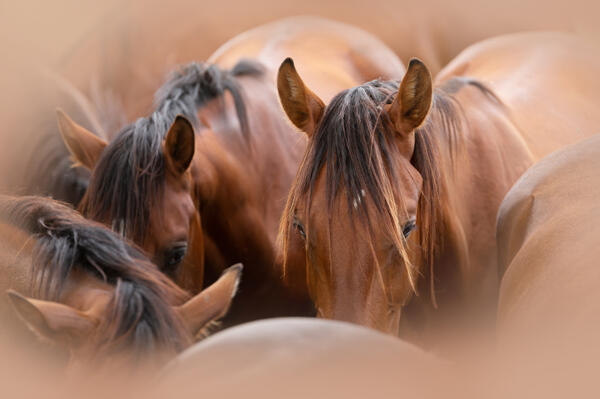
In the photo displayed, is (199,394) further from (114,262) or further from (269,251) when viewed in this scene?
(269,251)

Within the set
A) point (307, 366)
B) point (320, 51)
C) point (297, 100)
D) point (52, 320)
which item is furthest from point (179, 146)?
point (320, 51)

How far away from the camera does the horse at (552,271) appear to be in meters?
0.86

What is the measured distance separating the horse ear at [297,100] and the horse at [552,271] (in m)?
0.54

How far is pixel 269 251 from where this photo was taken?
2.05m

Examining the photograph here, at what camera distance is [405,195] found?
4.38 ft

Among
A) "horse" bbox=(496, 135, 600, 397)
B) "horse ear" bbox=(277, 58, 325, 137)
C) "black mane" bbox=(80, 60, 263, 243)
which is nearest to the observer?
"horse" bbox=(496, 135, 600, 397)

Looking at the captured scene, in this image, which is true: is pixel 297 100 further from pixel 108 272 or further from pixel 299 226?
pixel 108 272

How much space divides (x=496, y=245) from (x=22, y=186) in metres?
1.42

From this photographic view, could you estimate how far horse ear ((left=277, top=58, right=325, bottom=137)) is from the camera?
147 cm

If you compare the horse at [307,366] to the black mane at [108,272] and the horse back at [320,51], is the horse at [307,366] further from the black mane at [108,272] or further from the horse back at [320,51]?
the horse back at [320,51]

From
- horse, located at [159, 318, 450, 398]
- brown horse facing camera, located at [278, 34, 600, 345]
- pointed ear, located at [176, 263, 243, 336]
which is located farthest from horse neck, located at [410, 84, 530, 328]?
horse, located at [159, 318, 450, 398]

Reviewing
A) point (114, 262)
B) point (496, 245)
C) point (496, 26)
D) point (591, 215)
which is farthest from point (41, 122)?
point (496, 26)

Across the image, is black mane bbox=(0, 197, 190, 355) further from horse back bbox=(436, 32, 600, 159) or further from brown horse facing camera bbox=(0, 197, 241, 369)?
horse back bbox=(436, 32, 600, 159)

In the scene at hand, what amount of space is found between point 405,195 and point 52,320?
0.71 metres
